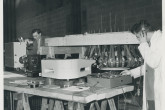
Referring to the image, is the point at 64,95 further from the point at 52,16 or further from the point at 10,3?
the point at 10,3

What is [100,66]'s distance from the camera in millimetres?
2754

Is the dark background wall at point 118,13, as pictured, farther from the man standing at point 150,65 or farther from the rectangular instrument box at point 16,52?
the man standing at point 150,65

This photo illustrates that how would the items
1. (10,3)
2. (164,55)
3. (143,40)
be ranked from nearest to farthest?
(164,55) → (143,40) → (10,3)

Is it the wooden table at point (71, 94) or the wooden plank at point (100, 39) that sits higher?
the wooden plank at point (100, 39)

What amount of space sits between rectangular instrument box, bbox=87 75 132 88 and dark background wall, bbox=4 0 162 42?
4.59ft

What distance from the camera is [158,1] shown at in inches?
157

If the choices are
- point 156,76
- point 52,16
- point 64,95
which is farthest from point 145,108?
point 52,16

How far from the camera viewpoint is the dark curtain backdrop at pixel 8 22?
296 inches

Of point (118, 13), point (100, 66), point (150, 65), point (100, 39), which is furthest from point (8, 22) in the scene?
point (150, 65)

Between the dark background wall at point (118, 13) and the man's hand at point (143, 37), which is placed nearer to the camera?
the man's hand at point (143, 37)

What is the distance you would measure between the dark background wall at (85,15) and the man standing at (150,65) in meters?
1.51

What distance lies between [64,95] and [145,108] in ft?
2.40

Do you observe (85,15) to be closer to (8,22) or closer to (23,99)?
(8,22)

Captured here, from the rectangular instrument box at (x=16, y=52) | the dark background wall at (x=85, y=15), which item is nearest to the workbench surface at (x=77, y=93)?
the rectangular instrument box at (x=16, y=52)
